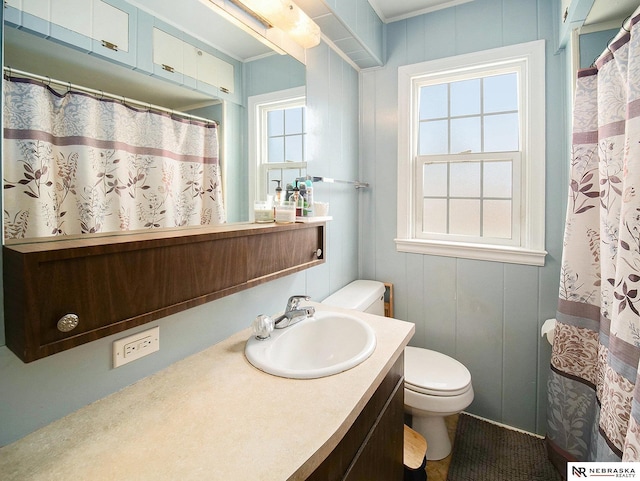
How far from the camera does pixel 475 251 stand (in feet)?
6.41

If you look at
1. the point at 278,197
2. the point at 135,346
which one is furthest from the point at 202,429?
the point at 278,197

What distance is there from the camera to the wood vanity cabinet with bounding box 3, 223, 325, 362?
2.04ft

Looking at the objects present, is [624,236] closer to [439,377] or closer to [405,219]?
[439,377]

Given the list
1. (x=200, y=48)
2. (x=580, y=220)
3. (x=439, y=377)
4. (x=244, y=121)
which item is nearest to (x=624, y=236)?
(x=580, y=220)

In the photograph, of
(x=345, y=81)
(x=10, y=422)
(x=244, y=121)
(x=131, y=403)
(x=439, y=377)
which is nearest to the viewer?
(x=10, y=422)

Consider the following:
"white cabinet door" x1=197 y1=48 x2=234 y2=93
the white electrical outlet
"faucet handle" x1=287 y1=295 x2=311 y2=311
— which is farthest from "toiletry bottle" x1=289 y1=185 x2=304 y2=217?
the white electrical outlet

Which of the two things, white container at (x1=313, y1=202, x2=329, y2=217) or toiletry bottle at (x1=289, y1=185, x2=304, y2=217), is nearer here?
toiletry bottle at (x1=289, y1=185, x2=304, y2=217)

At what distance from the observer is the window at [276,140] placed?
1.29 metres

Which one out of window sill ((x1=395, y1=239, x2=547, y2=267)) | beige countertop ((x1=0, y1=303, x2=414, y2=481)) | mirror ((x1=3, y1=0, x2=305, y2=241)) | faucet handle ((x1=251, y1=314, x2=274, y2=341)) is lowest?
beige countertop ((x1=0, y1=303, x2=414, y2=481))

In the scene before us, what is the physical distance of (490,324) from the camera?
A: 1.95 m

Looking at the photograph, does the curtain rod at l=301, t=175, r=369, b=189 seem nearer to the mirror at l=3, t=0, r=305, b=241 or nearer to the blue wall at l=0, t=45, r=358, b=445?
the blue wall at l=0, t=45, r=358, b=445

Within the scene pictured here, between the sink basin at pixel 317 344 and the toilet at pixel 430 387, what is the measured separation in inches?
15.4

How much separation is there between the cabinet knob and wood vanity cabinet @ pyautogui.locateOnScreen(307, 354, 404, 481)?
59 cm

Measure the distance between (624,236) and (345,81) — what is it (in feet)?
5.45
